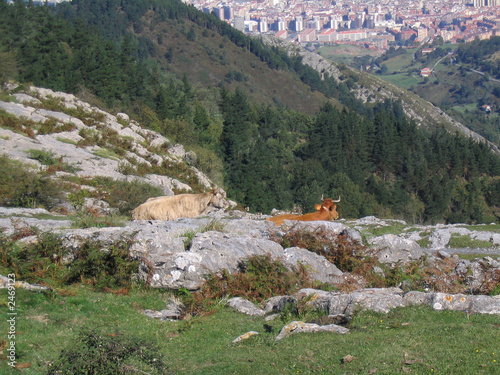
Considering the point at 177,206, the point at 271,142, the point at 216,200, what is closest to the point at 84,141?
the point at 177,206

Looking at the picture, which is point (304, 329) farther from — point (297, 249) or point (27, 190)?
point (27, 190)

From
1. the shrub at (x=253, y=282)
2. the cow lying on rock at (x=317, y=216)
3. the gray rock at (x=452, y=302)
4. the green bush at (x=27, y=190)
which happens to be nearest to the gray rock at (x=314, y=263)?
the shrub at (x=253, y=282)

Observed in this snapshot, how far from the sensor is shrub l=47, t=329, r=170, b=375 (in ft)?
21.5

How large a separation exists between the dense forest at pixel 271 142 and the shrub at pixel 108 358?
3985cm

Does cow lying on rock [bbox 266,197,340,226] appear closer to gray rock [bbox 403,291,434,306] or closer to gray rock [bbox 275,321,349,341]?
gray rock [bbox 403,291,434,306]

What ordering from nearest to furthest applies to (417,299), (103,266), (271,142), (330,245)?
1. (417,299)
2. (103,266)
3. (330,245)
4. (271,142)

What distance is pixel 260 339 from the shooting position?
29.9 feet

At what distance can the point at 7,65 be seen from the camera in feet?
147

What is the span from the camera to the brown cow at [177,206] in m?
19.4

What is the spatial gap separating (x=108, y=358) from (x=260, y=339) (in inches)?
127

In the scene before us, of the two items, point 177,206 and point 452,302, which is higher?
point 452,302

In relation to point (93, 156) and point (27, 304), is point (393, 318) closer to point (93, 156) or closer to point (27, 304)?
point (27, 304)

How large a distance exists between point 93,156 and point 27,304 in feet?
67.7

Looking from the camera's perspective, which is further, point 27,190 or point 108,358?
point 27,190
